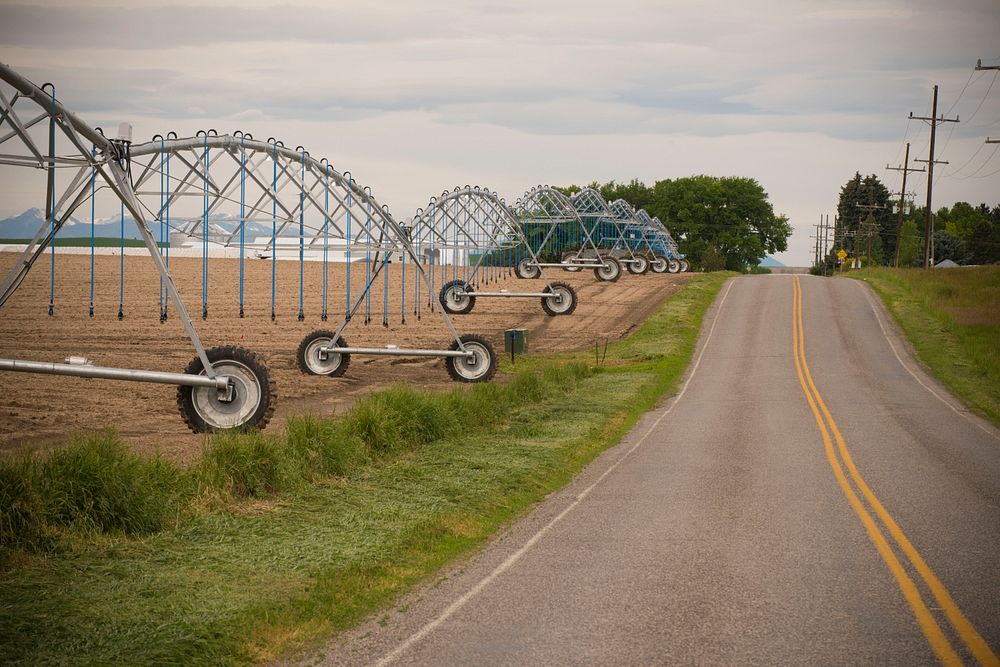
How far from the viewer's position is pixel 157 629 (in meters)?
8.28

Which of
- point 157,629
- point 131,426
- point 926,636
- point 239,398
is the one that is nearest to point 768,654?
point 926,636

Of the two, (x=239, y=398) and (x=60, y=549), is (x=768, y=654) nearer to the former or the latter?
(x=60, y=549)

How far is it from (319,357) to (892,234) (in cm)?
12165

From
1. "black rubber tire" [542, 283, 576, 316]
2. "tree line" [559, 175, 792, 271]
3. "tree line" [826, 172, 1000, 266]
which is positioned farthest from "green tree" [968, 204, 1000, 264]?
"black rubber tire" [542, 283, 576, 316]

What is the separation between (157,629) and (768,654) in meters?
4.58

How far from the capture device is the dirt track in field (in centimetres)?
2047

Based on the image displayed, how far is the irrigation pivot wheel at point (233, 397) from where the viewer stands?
18484 millimetres

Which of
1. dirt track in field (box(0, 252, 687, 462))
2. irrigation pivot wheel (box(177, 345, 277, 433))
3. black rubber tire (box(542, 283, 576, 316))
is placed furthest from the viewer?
black rubber tire (box(542, 283, 576, 316))

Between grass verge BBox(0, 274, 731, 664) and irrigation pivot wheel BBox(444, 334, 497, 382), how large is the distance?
9201mm

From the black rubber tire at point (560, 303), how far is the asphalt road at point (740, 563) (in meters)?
28.1

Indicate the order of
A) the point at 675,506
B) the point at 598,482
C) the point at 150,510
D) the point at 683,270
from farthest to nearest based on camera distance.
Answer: the point at 683,270, the point at 598,482, the point at 675,506, the point at 150,510

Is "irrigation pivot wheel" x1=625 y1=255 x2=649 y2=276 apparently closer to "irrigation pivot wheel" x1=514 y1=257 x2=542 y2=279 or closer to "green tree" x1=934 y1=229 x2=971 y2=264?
"irrigation pivot wheel" x1=514 y1=257 x2=542 y2=279

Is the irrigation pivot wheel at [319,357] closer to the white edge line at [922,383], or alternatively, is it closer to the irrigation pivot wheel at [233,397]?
the irrigation pivot wheel at [233,397]

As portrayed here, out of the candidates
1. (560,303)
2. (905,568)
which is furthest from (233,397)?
(560,303)
